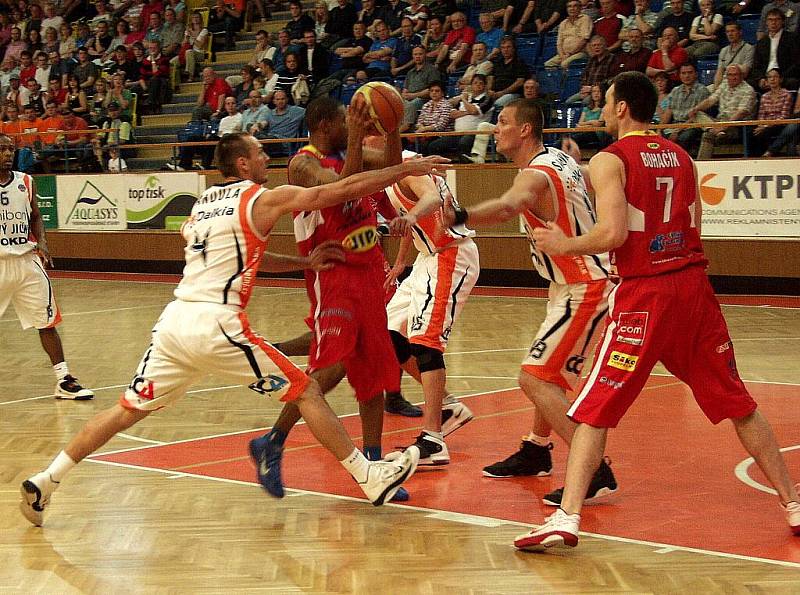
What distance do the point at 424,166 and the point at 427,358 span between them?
180 cm

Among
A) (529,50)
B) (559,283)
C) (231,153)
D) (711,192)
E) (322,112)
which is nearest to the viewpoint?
(231,153)

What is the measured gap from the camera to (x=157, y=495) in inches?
237

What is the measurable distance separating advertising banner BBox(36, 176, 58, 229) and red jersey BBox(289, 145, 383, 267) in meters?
15.5

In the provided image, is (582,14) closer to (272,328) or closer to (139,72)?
(272,328)

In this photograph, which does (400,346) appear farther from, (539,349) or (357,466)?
(357,466)

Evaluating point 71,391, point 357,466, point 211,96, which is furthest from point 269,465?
point 211,96

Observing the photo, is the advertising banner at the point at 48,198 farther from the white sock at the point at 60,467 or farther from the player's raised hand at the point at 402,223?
the player's raised hand at the point at 402,223

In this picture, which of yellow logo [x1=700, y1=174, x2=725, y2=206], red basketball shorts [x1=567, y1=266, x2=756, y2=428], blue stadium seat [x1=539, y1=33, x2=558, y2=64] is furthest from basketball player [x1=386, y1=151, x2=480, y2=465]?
blue stadium seat [x1=539, y1=33, x2=558, y2=64]

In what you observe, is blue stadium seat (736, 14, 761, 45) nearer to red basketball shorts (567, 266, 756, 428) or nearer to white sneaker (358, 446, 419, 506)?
red basketball shorts (567, 266, 756, 428)

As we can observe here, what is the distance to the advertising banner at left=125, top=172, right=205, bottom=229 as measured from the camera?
18.8 metres

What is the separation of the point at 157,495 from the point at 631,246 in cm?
284

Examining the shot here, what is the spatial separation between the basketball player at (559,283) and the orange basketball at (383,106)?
0.56 metres

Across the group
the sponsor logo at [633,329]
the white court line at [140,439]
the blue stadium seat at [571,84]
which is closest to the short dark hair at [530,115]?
the sponsor logo at [633,329]

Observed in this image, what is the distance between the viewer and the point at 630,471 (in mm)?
6316
